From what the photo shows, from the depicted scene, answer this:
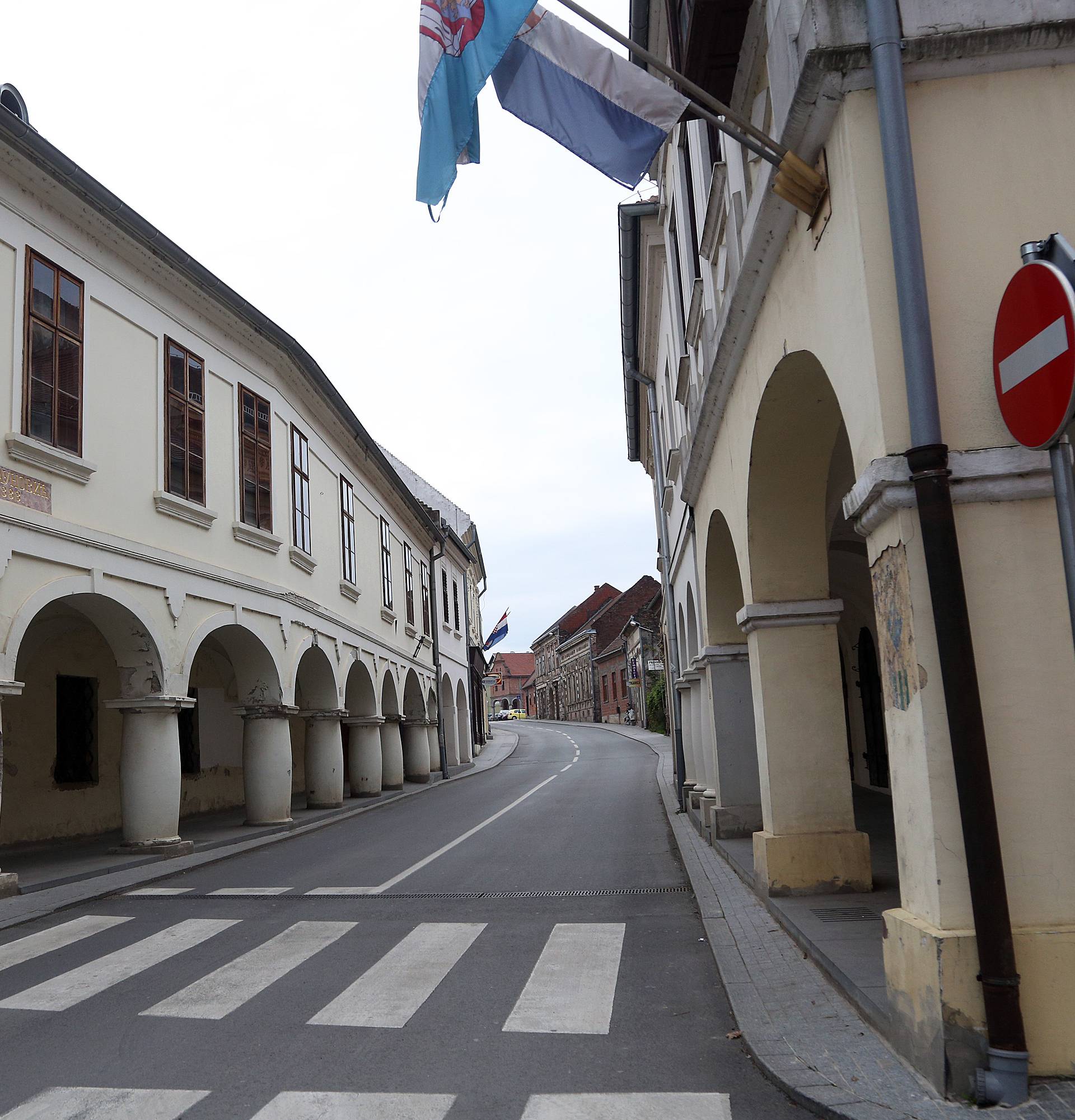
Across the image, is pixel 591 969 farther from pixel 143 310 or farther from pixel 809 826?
pixel 143 310

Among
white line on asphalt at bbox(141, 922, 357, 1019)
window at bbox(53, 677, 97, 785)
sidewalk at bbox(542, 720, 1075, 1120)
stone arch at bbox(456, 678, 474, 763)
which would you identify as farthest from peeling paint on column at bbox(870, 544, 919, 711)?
stone arch at bbox(456, 678, 474, 763)

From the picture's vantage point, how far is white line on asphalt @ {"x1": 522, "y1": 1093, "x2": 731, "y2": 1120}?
4195mm

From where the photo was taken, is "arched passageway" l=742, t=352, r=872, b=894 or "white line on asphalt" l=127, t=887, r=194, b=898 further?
"white line on asphalt" l=127, t=887, r=194, b=898

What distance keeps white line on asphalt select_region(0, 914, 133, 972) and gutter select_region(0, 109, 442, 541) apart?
810 centimetres

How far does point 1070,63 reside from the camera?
15.9ft

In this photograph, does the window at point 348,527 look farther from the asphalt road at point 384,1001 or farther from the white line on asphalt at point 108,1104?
the white line on asphalt at point 108,1104

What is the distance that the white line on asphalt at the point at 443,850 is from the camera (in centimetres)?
1060

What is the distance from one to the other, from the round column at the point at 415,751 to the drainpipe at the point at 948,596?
25896 mm

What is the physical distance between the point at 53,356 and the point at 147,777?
211 inches

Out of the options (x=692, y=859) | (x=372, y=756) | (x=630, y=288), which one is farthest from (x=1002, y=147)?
(x=372, y=756)

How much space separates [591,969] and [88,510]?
867 centimetres

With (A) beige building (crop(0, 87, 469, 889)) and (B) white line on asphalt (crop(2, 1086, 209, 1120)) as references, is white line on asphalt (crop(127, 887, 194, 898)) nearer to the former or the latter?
(A) beige building (crop(0, 87, 469, 889))

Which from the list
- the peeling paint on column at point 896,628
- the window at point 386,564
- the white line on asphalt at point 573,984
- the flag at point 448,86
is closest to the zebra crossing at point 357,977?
the white line on asphalt at point 573,984

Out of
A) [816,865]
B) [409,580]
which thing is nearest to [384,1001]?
[816,865]
